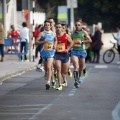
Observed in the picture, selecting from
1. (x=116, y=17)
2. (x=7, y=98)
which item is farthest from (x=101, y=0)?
(x=7, y=98)

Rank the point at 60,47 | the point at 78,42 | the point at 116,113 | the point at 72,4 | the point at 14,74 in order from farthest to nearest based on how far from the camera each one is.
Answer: the point at 72,4 → the point at 14,74 → the point at 78,42 → the point at 60,47 → the point at 116,113

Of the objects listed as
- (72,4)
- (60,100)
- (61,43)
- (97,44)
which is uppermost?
(72,4)

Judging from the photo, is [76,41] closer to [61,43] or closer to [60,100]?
[61,43]

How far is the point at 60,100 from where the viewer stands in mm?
18891

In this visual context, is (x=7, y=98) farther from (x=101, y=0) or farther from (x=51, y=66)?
(x=101, y=0)

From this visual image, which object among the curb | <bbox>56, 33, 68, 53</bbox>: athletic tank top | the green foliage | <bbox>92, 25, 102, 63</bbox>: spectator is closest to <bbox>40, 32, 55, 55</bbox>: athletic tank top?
<bbox>56, 33, 68, 53</bbox>: athletic tank top

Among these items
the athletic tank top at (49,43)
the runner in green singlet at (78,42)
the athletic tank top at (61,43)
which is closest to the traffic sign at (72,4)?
the runner in green singlet at (78,42)

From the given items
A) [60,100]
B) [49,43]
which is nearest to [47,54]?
[49,43]

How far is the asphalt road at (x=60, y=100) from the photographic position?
15.5m

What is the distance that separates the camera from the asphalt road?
51.0 ft

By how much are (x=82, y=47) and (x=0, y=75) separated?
4.05 meters

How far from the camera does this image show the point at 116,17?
82.6 metres

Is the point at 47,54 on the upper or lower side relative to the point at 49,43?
lower

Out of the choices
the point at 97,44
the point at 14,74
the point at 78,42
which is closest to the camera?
the point at 78,42
